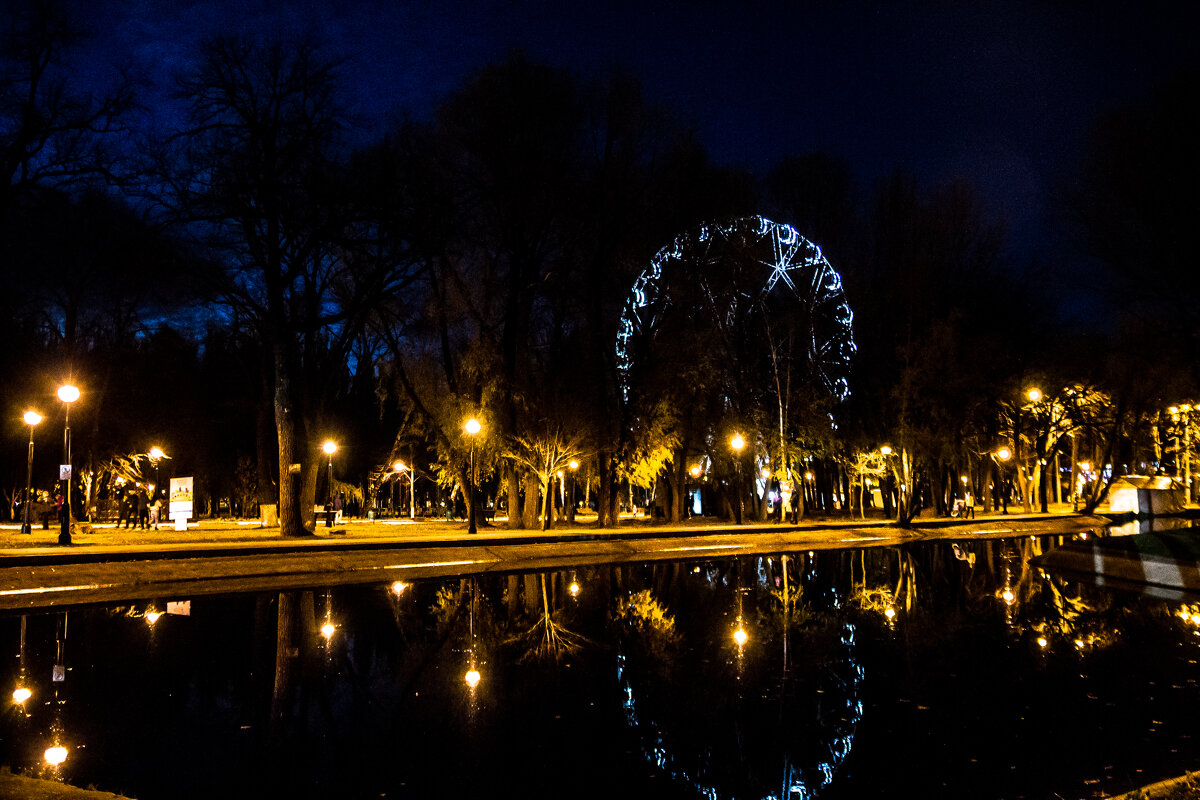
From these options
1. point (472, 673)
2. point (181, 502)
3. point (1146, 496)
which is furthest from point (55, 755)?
point (1146, 496)

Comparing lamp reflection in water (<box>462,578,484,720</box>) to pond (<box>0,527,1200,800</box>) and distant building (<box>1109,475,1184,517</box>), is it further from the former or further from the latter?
distant building (<box>1109,475,1184,517</box>)

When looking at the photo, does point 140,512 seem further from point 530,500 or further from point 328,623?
point 328,623

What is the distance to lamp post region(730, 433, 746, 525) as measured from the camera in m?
42.2

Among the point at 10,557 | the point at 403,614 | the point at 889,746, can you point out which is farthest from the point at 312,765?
the point at 10,557

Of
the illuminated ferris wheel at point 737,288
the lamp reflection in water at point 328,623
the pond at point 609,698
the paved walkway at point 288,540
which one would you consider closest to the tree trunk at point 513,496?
the paved walkway at point 288,540

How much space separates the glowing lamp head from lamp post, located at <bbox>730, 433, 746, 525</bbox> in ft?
120

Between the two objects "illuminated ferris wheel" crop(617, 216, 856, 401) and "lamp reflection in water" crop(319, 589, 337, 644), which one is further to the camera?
"illuminated ferris wheel" crop(617, 216, 856, 401)

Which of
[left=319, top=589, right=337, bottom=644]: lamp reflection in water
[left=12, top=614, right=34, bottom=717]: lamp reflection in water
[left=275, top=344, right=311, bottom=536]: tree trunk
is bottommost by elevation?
[left=319, top=589, right=337, bottom=644]: lamp reflection in water

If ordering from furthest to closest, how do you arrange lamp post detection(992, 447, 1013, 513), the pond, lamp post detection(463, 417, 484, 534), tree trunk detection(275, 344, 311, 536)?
lamp post detection(992, 447, 1013, 513) → lamp post detection(463, 417, 484, 534) → tree trunk detection(275, 344, 311, 536) → the pond

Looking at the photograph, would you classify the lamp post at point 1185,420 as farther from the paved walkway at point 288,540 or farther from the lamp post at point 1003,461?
the lamp post at point 1003,461

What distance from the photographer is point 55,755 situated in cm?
702

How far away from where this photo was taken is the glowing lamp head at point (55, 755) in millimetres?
6849

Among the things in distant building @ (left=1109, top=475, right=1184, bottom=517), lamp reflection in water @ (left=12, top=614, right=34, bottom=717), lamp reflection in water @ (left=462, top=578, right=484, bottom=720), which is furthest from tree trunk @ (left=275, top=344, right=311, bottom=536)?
distant building @ (left=1109, top=475, right=1184, bottom=517)

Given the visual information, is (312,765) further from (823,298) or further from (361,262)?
(823,298)
